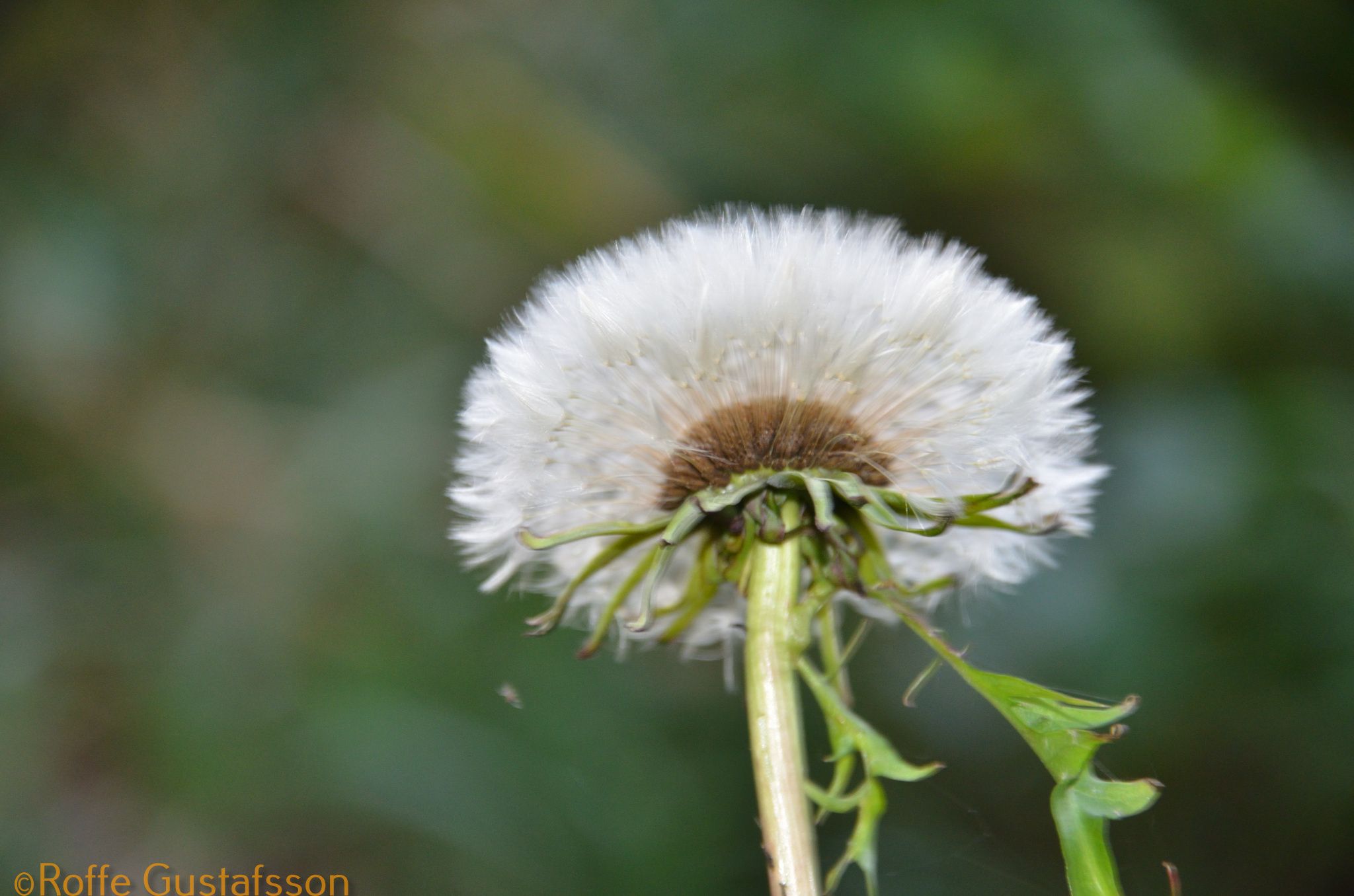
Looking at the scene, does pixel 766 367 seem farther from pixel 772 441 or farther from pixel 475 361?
pixel 475 361

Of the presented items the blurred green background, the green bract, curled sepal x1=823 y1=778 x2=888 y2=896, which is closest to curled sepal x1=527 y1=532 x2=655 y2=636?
the green bract

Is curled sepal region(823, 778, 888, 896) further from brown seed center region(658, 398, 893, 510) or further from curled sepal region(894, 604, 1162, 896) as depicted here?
brown seed center region(658, 398, 893, 510)

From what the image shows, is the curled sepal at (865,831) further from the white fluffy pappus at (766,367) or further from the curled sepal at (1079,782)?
the white fluffy pappus at (766,367)

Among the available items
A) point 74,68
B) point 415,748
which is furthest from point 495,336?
point 74,68

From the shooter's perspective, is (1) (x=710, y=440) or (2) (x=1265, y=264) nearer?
(1) (x=710, y=440)

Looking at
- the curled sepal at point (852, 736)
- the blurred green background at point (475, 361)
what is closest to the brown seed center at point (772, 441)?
the curled sepal at point (852, 736)

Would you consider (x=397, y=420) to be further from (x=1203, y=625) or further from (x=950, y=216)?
(x=1203, y=625)
